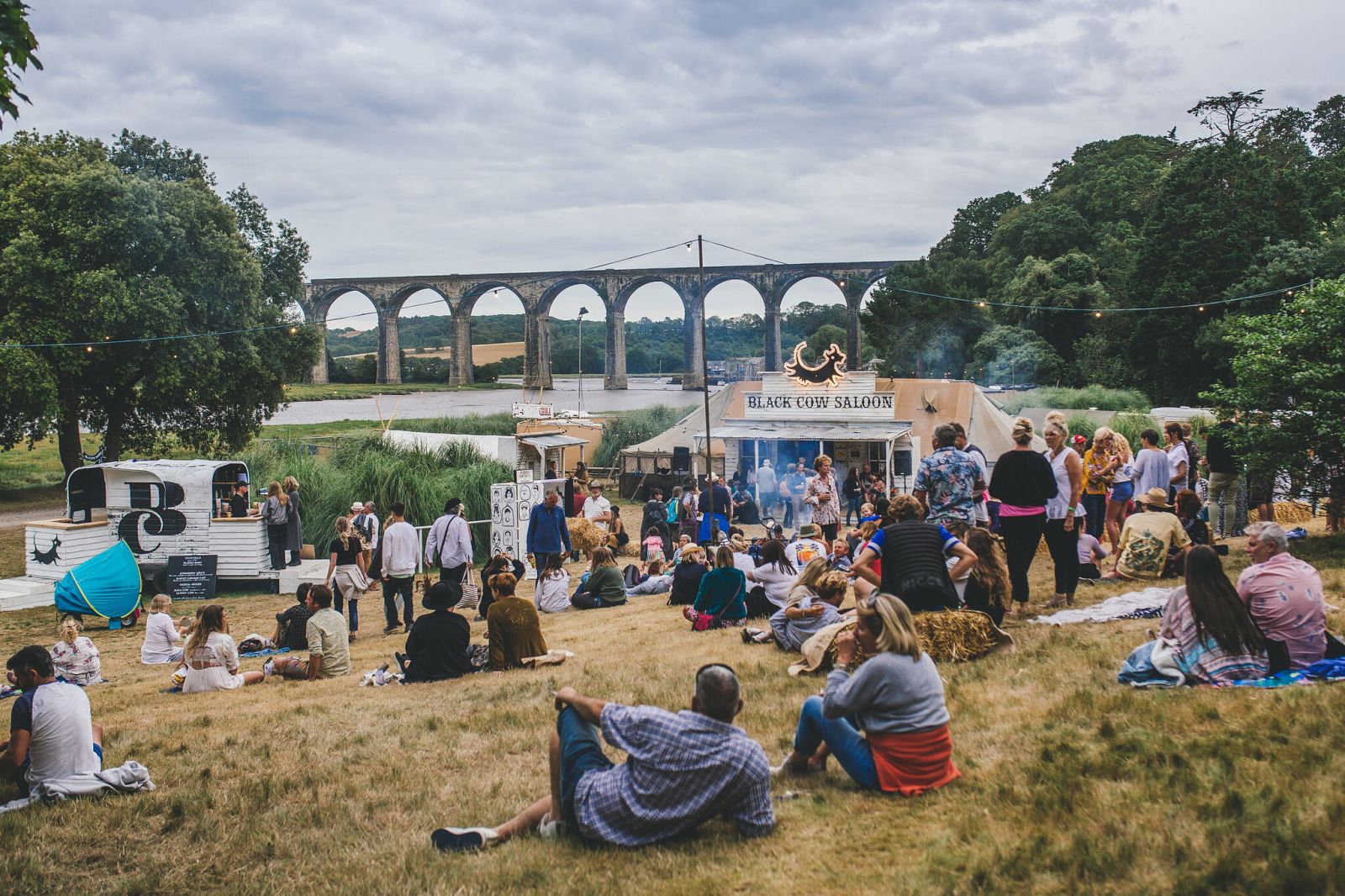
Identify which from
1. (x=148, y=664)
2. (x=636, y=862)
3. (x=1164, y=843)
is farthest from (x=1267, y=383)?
(x=148, y=664)

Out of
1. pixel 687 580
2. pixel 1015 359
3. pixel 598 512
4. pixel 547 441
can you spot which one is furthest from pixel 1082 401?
pixel 687 580

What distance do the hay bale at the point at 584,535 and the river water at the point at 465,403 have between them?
156 ft

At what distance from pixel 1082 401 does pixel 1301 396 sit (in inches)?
1153

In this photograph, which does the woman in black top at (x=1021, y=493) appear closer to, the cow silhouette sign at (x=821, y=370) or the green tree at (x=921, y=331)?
the cow silhouette sign at (x=821, y=370)

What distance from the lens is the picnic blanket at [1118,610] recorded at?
25.3 ft

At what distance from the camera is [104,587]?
13453mm

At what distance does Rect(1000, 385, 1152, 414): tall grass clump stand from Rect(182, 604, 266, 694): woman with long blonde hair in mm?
33260

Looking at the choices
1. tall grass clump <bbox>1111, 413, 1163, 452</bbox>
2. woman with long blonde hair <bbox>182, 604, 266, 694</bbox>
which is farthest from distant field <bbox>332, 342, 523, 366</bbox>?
woman with long blonde hair <bbox>182, 604, 266, 694</bbox>

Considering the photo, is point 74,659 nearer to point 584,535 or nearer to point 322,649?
point 322,649

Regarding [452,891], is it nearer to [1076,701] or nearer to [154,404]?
[1076,701]

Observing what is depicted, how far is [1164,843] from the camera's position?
12.5 ft

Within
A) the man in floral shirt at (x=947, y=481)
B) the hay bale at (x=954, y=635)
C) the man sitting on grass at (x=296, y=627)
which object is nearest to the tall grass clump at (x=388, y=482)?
the man sitting on grass at (x=296, y=627)

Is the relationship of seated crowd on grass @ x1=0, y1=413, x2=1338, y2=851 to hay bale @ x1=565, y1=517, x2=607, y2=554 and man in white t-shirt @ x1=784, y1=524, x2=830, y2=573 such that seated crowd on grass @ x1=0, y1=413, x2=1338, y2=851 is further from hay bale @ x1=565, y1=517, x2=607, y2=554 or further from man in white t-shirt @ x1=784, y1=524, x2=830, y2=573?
hay bale @ x1=565, y1=517, x2=607, y2=554

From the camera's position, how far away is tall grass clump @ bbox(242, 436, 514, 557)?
19.6 meters
